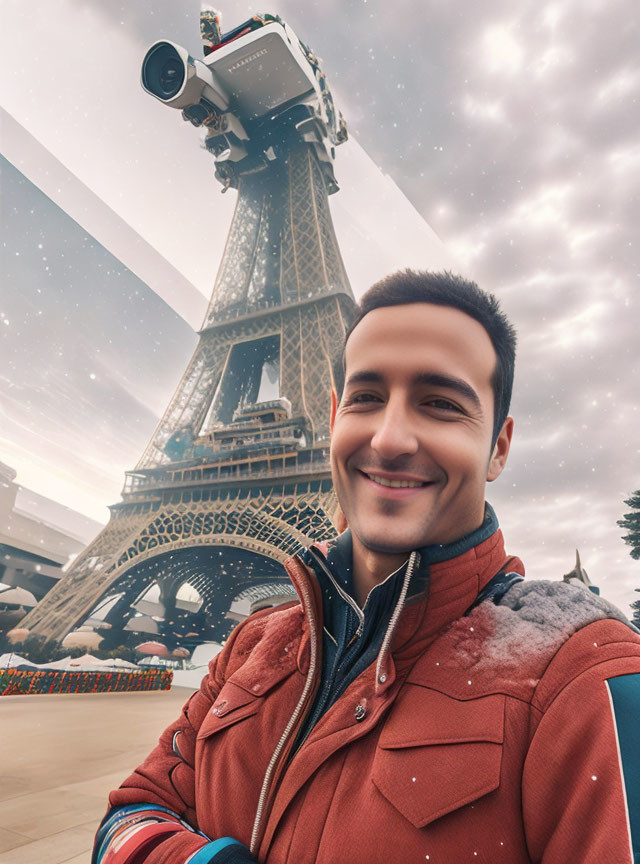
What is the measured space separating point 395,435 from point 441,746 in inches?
22.8

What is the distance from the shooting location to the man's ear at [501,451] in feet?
4.26

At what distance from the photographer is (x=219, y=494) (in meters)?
19.5

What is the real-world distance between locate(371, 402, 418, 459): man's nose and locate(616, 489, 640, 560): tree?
14388 mm

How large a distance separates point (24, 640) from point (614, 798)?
22366mm

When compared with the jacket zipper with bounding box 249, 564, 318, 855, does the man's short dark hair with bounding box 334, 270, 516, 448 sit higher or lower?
higher

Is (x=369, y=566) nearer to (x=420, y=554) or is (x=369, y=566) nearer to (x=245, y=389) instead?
(x=420, y=554)

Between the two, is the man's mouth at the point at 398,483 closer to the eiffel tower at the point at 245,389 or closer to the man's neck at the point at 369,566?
the man's neck at the point at 369,566

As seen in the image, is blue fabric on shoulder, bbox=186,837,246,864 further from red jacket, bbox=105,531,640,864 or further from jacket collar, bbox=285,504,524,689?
jacket collar, bbox=285,504,524,689

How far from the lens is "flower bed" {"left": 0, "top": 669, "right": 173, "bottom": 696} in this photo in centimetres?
1412

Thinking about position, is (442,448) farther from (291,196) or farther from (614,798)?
(291,196)

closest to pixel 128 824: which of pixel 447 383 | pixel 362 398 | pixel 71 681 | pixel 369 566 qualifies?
pixel 369 566

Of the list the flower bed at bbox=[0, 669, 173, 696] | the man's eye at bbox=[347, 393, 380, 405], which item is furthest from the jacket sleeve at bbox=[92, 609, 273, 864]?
the flower bed at bbox=[0, 669, 173, 696]

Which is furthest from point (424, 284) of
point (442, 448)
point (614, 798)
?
point (614, 798)

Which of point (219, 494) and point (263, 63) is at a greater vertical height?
point (263, 63)
